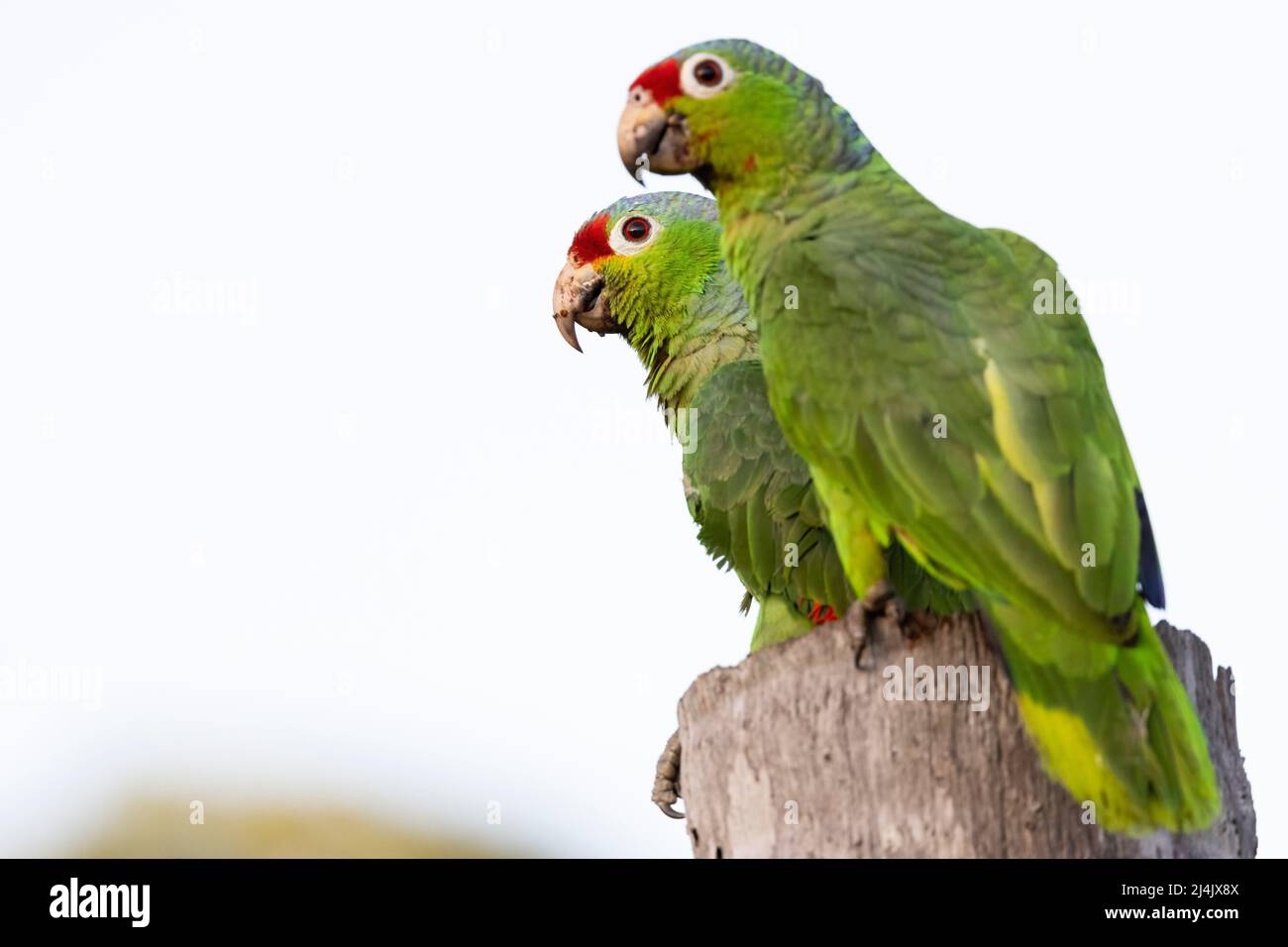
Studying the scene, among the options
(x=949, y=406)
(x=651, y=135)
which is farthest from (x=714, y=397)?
(x=949, y=406)

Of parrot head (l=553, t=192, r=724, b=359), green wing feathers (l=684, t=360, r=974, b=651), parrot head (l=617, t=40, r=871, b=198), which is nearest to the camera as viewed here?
parrot head (l=617, t=40, r=871, b=198)

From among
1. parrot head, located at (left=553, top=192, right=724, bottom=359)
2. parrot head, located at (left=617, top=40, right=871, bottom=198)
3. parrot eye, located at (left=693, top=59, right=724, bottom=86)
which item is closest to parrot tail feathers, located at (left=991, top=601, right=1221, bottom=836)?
parrot head, located at (left=617, top=40, right=871, bottom=198)

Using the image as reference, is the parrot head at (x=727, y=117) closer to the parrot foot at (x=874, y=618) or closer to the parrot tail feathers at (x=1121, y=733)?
the parrot foot at (x=874, y=618)

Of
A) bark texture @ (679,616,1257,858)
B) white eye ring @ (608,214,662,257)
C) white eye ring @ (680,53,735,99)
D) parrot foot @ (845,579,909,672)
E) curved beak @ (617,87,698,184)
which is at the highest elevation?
white eye ring @ (608,214,662,257)

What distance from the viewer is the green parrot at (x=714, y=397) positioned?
530cm

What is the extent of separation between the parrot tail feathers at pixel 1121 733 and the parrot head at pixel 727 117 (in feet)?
6.57

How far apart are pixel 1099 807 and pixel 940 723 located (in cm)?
45

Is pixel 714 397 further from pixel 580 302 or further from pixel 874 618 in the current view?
pixel 874 618

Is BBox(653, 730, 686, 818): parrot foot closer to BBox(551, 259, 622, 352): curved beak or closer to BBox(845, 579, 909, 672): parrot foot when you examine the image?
BBox(845, 579, 909, 672): parrot foot

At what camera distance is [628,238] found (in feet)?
22.3

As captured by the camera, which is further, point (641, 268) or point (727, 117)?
point (641, 268)

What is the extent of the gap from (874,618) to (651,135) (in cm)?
199

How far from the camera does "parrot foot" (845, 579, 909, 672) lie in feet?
12.4

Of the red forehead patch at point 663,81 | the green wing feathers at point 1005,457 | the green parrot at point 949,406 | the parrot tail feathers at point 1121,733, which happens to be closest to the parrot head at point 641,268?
the green parrot at point 949,406
